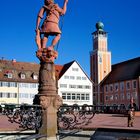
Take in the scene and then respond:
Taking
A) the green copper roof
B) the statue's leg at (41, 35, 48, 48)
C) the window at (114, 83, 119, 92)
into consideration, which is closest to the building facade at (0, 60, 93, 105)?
the window at (114, 83, 119, 92)

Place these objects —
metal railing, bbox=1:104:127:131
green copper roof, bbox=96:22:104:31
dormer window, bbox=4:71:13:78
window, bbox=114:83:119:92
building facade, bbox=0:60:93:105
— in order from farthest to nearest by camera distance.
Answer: green copper roof, bbox=96:22:104:31 → window, bbox=114:83:119:92 → dormer window, bbox=4:71:13:78 → building facade, bbox=0:60:93:105 → metal railing, bbox=1:104:127:131

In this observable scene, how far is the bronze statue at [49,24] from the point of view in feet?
42.7

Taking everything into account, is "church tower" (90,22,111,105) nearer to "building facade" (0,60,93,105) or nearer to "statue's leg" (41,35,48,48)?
"building facade" (0,60,93,105)

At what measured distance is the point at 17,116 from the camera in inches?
468

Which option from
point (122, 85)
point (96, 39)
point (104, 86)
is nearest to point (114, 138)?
point (122, 85)

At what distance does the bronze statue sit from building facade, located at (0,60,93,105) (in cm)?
5538

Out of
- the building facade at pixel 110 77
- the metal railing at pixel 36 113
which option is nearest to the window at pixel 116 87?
the building facade at pixel 110 77

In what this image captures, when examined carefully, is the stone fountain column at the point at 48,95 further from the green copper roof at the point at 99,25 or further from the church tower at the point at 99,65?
the green copper roof at the point at 99,25

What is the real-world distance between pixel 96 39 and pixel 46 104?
98.3 metres

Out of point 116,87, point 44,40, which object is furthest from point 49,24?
point 116,87

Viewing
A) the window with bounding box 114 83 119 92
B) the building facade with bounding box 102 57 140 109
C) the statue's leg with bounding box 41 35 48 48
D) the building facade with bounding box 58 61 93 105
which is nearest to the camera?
the statue's leg with bounding box 41 35 48 48

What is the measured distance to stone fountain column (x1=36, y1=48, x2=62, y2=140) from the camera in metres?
11.5

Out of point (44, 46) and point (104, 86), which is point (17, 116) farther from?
point (104, 86)

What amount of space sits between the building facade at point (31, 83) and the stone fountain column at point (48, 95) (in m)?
55.6
